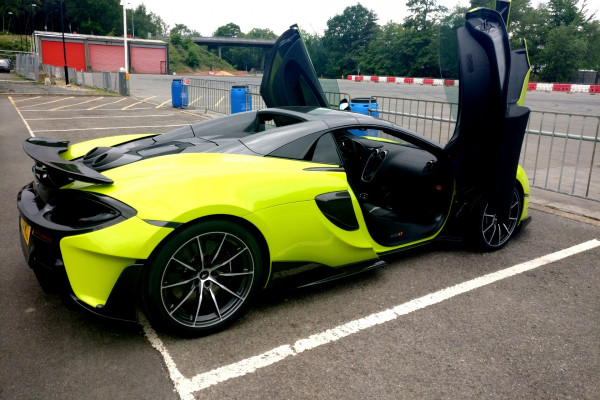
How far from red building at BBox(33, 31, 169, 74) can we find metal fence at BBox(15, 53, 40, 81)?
19.5m

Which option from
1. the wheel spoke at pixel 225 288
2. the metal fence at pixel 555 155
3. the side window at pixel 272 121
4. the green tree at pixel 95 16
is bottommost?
the wheel spoke at pixel 225 288

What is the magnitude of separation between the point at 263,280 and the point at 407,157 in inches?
75.4

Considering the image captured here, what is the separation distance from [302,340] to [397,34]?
19.0 ft

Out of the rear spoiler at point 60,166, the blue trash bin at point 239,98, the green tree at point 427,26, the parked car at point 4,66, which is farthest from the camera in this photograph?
the parked car at point 4,66

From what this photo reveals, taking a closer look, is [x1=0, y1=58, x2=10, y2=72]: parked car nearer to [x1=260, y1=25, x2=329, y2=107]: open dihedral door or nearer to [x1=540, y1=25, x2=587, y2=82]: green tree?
[x1=260, y1=25, x2=329, y2=107]: open dihedral door

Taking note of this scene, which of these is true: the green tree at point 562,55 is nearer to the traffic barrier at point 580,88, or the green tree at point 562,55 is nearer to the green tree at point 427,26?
the traffic barrier at point 580,88

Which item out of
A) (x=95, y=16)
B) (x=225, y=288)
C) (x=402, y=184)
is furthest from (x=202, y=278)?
(x=95, y=16)

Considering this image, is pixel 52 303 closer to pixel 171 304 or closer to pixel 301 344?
pixel 171 304

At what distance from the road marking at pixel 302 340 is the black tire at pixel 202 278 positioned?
0.75 feet

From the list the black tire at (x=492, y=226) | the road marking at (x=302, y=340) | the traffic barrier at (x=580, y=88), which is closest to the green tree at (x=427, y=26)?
the black tire at (x=492, y=226)

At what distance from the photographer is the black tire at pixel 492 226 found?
383cm

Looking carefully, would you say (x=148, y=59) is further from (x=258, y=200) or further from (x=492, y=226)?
(x=258, y=200)

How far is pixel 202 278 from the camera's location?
8.56ft

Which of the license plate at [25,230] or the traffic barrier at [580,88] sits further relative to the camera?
the traffic barrier at [580,88]
